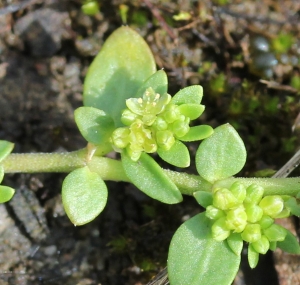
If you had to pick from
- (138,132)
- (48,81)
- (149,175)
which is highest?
(138,132)

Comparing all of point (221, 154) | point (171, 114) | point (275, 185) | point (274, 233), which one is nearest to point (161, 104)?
point (171, 114)

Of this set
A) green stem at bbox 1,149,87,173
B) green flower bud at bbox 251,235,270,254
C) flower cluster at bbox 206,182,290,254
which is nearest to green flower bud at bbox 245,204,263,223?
flower cluster at bbox 206,182,290,254

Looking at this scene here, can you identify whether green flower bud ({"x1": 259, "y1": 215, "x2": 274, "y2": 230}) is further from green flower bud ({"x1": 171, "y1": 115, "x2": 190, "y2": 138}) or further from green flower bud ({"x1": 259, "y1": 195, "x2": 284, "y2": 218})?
green flower bud ({"x1": 171, "y1": 115, "x2": 190, "y2": 138})

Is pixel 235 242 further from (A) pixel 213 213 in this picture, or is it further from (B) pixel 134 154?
(B) pixel 134 154

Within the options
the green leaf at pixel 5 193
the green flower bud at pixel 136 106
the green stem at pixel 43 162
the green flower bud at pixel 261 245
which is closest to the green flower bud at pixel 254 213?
the green flower bud at pixel 261 245

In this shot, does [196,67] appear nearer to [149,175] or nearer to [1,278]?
[149,175]

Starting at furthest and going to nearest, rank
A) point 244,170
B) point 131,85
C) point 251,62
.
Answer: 1. point 251,62
2. point 244,170
3. point 131,85

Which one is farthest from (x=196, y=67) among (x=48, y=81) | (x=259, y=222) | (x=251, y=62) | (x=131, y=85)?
(x=259, y=222)

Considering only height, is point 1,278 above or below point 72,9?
below
